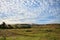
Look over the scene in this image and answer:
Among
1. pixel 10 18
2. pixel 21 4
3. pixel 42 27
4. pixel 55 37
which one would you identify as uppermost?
pixel 21 4

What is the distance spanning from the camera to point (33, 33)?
3.49 meters

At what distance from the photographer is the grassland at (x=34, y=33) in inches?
135

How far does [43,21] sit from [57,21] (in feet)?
0.95

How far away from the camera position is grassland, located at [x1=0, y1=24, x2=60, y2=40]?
11.3 ft

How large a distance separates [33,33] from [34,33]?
0.02m

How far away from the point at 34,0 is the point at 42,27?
0.58 metres

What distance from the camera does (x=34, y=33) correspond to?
11.5 feet

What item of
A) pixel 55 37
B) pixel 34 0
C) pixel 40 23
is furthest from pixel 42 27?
pixel 34 0

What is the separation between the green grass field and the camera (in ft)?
11.3

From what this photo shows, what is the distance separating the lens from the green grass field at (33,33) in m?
3.44

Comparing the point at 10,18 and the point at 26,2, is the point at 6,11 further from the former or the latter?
the point at 26,2

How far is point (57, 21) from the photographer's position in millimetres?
3553

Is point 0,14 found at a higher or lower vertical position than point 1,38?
higher

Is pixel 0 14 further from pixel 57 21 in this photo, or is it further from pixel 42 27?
pixel 57 21
